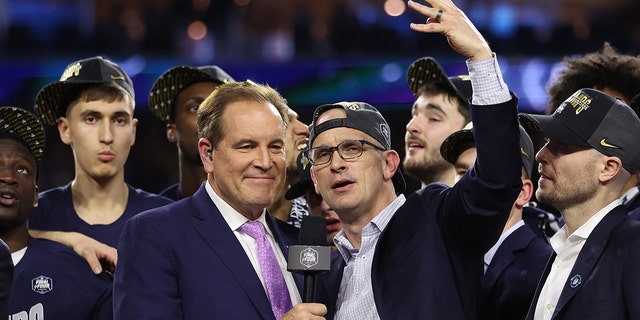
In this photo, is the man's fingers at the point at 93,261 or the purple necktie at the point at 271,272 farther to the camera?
the man's fingers at the point at 93,261

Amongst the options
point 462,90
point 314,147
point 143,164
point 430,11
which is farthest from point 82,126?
point 143,164

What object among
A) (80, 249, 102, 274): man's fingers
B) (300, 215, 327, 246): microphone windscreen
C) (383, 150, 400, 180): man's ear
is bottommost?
(80, 249, 102, 274): man's fingers

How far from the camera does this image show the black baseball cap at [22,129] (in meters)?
3.58

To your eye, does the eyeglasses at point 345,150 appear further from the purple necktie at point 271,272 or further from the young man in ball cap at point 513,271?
the young man in ball cap at point 513,271

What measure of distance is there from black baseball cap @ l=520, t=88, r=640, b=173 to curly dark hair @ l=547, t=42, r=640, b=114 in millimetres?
1237

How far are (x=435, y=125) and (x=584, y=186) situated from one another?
1399mm

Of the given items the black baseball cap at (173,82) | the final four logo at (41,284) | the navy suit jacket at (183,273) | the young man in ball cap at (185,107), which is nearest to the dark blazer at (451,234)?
the navy suit jacket at (183,273)

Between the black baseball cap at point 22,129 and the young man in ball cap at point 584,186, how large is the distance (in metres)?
1.78

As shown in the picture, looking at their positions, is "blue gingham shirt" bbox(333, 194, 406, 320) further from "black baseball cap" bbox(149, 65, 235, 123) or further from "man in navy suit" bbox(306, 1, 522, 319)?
"black baseball cap" bbox(149, 65, 235, 123)

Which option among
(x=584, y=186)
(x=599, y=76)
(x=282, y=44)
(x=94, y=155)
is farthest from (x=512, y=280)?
(x=282, y=44)

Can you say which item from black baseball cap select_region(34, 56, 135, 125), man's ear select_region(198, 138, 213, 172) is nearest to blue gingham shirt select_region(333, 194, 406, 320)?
man's ear select_region(198, 138, 213, 172)

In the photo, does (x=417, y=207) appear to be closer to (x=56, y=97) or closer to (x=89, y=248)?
(x=89, y=248)

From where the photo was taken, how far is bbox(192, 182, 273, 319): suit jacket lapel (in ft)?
9.38

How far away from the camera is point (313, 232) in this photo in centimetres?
276
